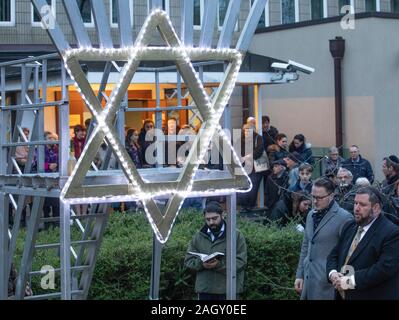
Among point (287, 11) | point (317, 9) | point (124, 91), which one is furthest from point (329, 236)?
point (317, 9)

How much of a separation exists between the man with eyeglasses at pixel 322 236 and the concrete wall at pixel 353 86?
12.6m

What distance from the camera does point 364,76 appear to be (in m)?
22.0

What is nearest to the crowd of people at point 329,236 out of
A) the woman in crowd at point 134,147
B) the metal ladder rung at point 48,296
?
the metal ladder rung at point 48,296

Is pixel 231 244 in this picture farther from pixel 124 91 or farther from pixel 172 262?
pixel 172 262

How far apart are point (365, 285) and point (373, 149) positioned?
545 inches

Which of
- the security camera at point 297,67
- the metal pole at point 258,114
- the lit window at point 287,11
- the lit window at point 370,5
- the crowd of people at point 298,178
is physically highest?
the lit window at point 370,5

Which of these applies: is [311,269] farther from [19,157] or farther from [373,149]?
[373,149]

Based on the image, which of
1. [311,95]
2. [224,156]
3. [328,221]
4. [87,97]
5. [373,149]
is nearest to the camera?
[87,97]

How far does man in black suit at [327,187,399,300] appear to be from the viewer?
812 centimetres

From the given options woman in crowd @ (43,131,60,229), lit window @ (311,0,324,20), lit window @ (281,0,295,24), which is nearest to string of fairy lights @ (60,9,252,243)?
woman in crowd @ (43,131,60,229)

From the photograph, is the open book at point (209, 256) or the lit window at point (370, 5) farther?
the lit window at point (370, 5)

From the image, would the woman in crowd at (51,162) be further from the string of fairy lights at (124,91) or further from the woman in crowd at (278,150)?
the string of fairy lights at (124,91)

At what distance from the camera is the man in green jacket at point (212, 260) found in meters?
9.74

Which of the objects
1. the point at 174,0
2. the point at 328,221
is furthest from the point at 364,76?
the point at 328,221
